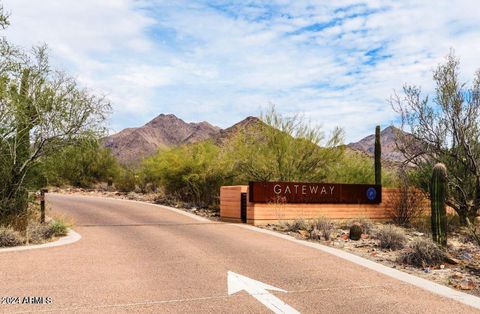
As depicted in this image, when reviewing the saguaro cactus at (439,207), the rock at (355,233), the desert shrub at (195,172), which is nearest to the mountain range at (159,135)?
the desert shrub at (195,172)

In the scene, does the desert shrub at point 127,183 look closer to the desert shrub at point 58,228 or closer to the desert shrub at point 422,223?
the desert shrub at point 422,223

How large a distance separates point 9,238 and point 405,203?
1669cm

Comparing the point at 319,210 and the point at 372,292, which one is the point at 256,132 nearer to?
the point at 319,210

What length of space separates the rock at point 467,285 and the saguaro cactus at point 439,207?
3522 millimetres

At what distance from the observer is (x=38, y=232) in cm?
1280

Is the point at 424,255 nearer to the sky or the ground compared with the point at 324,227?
nearer to the ground

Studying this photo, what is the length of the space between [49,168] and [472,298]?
12552 millimetres

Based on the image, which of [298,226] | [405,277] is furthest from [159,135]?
[405,277]

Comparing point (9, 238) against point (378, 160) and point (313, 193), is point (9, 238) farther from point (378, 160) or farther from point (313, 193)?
point (378, 160)

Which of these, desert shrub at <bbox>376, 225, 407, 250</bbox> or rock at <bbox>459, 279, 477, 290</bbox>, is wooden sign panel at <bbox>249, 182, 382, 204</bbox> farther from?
rock at <bbox>459, 279, 477, 290</bbox>

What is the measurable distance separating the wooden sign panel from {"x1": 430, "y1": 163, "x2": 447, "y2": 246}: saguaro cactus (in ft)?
22.2

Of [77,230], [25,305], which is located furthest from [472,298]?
[77,230]

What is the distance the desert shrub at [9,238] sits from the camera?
1152 cm

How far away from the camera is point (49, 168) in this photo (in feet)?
49.2
